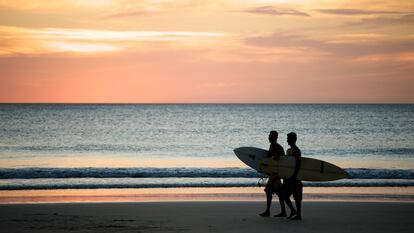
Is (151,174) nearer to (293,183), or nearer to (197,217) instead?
(197,217)

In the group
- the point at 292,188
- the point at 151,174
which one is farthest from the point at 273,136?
the point at 151,174

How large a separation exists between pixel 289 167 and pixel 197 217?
212 cm

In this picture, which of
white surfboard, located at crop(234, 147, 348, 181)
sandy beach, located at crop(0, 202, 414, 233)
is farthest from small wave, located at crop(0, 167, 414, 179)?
white surfboard, located at crop(234, 147, 348, 181)

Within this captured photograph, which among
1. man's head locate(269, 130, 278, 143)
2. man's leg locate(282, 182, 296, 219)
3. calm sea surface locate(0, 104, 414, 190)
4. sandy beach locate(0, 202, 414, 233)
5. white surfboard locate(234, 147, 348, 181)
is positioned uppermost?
man's head locate(269, 130, 278, 143)

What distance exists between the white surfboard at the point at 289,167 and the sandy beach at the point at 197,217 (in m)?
0.81

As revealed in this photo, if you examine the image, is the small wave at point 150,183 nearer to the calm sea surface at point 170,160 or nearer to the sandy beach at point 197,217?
the calm sea surface at point 170,160

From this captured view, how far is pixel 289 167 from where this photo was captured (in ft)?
37.2

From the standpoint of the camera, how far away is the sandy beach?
10.9 m

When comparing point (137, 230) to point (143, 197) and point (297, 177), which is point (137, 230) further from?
point (143, 197)

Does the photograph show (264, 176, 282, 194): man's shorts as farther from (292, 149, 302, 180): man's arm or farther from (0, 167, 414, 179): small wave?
(0, 167, 414, 179): small wave

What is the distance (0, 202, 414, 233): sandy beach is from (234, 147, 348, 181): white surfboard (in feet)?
2.65

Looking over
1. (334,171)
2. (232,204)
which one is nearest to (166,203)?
(232,204)

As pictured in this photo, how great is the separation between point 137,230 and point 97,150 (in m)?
30.5

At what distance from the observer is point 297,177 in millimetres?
11367
